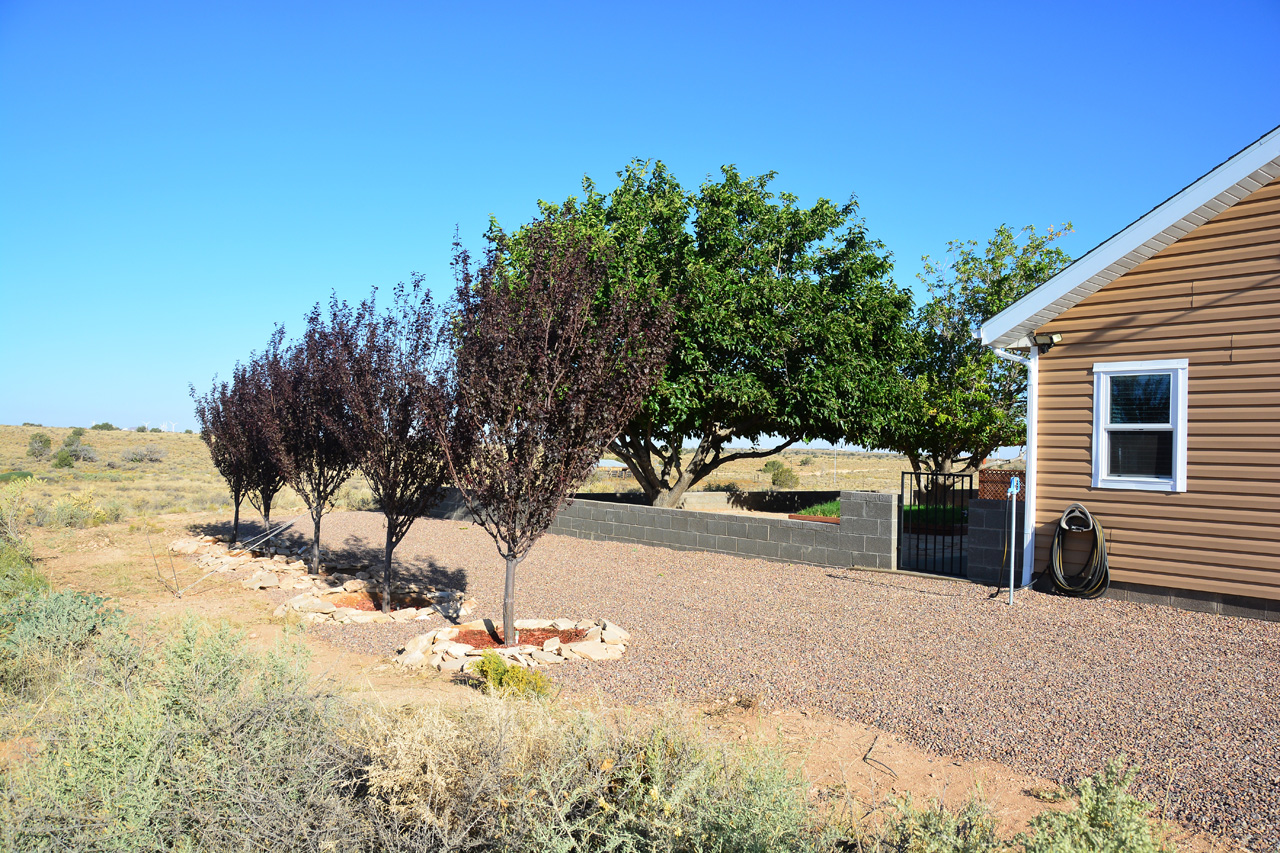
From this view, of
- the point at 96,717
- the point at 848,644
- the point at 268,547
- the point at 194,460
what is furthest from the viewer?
the point at 194,460

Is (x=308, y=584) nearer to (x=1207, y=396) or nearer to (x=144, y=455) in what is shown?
(x=1207, y=396)

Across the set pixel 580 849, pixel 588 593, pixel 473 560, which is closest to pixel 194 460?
pixel 473 560

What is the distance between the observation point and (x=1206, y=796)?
163 inches

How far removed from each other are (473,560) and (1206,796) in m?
10.5

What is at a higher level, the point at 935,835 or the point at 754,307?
the point at 754,307

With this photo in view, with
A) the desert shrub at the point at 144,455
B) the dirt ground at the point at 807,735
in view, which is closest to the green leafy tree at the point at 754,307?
the dirt ground at the point at 807,735

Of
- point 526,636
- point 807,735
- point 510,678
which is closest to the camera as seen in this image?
point 807,735

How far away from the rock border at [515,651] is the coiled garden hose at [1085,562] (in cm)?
530

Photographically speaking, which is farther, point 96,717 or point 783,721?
point 783,721

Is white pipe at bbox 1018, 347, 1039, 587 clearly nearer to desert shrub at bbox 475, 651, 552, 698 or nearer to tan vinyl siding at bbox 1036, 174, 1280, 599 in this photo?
tan vinyl siding at bbox 1036, 174, 1280, 599

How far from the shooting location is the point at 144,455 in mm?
44656

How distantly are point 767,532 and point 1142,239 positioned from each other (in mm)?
6248

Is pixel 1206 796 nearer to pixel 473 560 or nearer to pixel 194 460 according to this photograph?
pixel 473 560

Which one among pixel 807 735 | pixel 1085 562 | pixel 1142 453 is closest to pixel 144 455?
pixel 1085 562
